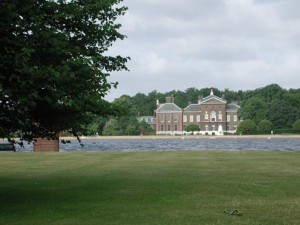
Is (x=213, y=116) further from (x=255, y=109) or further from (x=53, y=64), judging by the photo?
(x=53, y=64)

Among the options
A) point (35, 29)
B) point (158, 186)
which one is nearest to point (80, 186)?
point (158, 186)

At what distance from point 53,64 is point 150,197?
543 centimetres

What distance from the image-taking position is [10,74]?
42.5ft

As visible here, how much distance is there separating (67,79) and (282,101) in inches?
5465

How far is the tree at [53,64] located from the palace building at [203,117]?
15627 cm

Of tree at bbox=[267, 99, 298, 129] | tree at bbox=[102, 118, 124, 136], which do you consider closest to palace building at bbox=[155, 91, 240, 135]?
tree at bbox=[267, 99, 298, 129]

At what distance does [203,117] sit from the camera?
573 feet

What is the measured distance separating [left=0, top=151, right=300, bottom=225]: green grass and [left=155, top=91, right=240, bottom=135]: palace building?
148 metres

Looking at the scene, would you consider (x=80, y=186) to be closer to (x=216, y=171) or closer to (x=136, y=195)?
(x=136, y=195)

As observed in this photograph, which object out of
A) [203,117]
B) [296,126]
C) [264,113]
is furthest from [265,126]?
[203,117]

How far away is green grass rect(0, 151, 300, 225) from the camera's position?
13.1 metres

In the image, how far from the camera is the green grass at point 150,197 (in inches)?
515

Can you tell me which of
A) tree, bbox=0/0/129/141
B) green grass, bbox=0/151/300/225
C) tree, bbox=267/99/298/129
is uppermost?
tree, bbox=267/99/298/129

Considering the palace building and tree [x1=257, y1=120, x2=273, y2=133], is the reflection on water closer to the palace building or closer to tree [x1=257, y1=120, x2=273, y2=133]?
tree [x1=257, y1=120, x2=273, y2=133]
